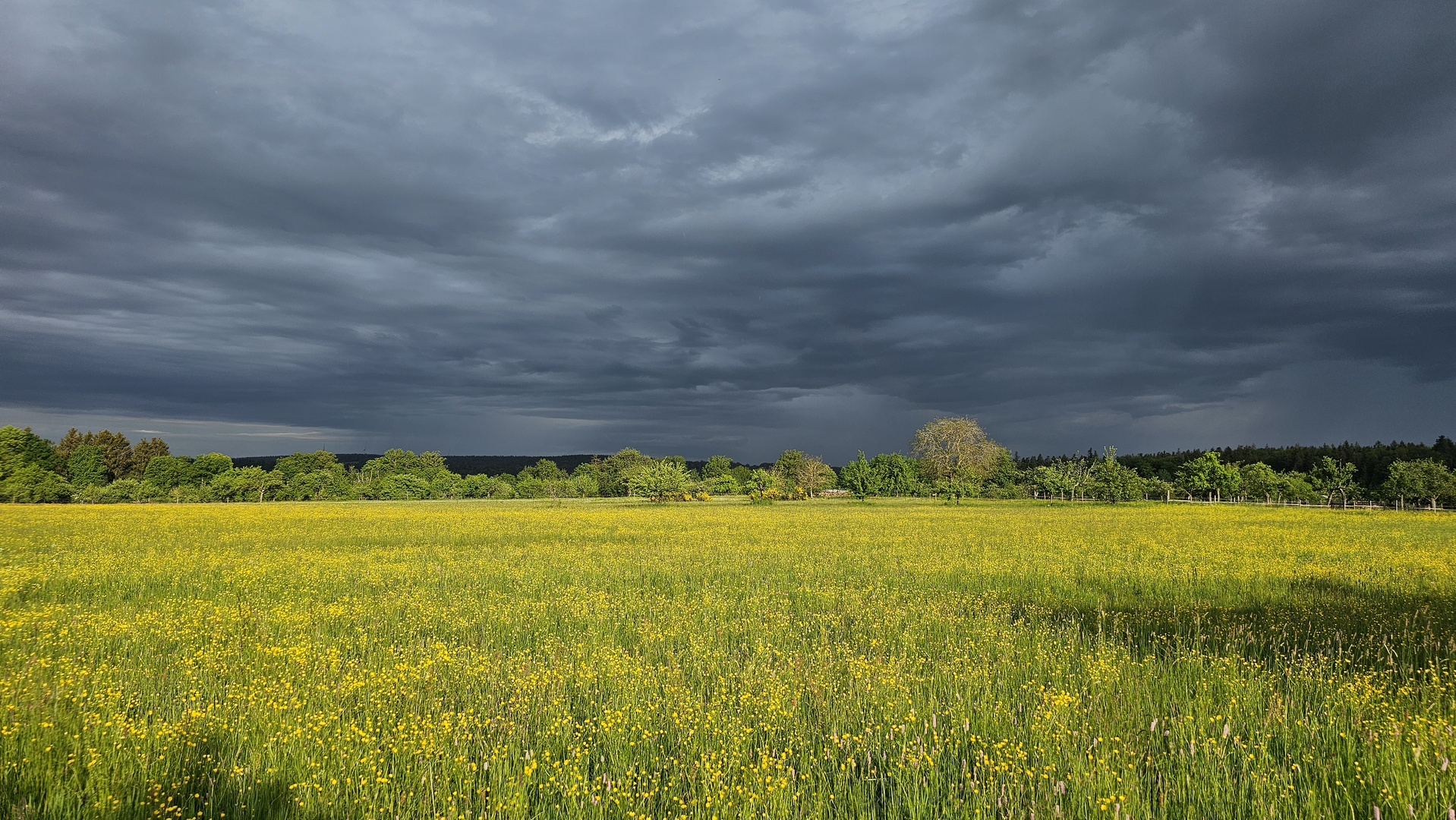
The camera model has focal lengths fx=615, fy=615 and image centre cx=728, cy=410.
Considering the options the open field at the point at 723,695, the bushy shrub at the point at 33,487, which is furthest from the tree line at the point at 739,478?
the open field at the point at 723,695

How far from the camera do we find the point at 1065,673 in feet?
26.6

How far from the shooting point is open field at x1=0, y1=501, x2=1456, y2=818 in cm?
492

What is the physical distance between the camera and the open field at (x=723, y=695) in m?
4.92

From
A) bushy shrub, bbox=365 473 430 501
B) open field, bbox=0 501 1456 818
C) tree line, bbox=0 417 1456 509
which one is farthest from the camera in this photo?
bushy shrub, bbox=365 473 430 501

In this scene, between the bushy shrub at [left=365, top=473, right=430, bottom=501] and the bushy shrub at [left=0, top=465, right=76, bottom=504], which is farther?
the bushy shrub at [left=365, top=473, right=430, bottom=501]

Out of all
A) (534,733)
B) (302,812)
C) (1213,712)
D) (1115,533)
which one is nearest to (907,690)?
(1213,712)

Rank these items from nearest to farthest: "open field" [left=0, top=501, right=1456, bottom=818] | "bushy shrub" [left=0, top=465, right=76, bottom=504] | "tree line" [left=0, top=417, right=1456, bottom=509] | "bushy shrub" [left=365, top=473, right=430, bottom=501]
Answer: "open field" [left=0, top=501, right=1456, bottom=818] < "bushy shrub" [left=0, top=465, right=76, bottom=504] < "tree line" [left=0, top=417, right=1456, bottom=509] < "bushy shrub" [left=365, top=473, right=430, bottom=501]

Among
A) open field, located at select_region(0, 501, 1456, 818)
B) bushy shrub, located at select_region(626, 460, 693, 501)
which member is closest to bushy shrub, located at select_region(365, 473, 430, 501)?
bushy shrub, located at select_region(626, 460, 693, 501)

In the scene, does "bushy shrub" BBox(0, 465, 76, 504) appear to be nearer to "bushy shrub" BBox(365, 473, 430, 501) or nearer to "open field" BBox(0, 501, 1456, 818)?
"bushy shrub" BBox(365, 473, 430, 501)

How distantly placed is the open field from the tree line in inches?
2811

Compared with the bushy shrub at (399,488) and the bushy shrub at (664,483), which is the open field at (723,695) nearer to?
the bushy shrub at (664,483)

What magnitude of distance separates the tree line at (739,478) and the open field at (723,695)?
2811 inches

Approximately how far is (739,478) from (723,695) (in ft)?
502

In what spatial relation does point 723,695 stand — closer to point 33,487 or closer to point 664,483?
point 664,483
